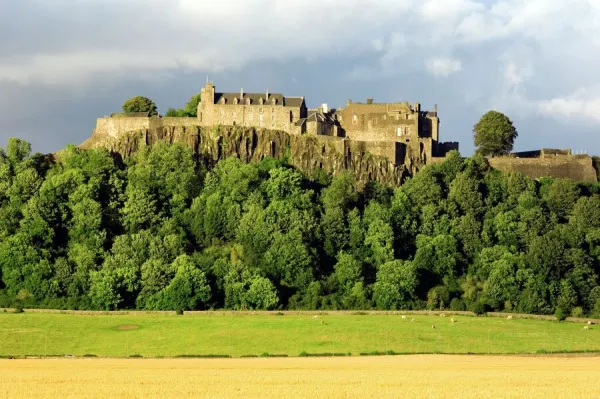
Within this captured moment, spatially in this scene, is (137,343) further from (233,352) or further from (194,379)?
(194,379)

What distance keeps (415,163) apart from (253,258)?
2125 cm

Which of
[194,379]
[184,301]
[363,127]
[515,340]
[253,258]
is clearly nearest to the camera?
[194,379]

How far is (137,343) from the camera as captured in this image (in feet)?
284

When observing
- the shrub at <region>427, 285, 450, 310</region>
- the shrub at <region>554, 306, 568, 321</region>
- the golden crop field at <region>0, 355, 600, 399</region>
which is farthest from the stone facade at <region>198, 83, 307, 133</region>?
the golden crop field at <region>0, 355, 600, 399</region>

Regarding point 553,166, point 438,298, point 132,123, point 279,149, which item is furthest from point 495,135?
point 132,123

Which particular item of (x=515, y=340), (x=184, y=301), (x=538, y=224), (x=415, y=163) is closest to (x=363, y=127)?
(x=415, y=163)

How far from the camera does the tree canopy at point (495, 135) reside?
124m

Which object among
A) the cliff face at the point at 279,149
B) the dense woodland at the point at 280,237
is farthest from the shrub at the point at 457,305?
the cliff face at the point at 279,149

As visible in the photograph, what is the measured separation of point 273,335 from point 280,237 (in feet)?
64.9

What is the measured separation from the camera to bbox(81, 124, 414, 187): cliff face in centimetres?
11725

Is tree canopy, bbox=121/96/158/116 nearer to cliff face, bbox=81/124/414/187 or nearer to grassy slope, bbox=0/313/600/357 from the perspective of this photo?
cliff face, bbox=81/124/414/187

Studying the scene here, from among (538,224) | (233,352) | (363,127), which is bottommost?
(233,352)

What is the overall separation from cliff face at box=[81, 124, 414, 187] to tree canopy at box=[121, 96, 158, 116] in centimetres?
1342

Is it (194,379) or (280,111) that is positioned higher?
(280,111)
